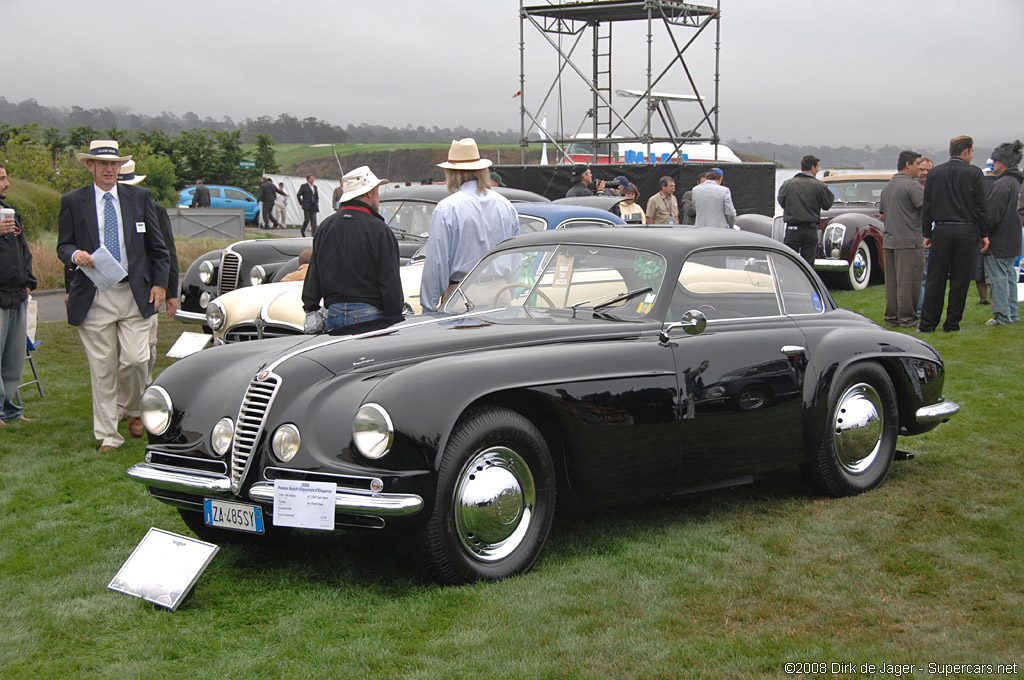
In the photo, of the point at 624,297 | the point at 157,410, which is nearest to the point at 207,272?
the point at 157,410

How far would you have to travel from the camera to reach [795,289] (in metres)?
5.95

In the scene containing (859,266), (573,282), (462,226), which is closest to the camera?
(573,282)

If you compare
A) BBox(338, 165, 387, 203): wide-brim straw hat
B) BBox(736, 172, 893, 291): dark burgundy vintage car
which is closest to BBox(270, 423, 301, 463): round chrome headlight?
BBox(338, 165, 387, 203): wide-brim straw hat

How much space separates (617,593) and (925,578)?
4.36 feet

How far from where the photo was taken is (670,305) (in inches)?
204

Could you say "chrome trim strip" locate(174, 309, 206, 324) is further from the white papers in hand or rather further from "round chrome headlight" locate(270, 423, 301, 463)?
"round chrome headlight" locate(270, 423, 301, 463)

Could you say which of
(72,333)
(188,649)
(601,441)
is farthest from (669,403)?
(72,333)

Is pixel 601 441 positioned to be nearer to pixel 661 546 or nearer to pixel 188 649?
pixel 661 546

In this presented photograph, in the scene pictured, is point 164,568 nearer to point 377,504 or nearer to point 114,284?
point 377,504

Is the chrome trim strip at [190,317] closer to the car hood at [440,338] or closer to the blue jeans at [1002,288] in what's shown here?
the car hood at [440,338]

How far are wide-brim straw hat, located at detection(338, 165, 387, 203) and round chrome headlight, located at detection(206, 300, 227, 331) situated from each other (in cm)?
275

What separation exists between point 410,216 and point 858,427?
21.8 ft

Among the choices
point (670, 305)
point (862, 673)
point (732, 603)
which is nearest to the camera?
point (862, 673)

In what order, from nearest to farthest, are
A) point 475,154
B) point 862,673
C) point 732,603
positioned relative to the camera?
point 862,673
point 732,603
point 475,154
